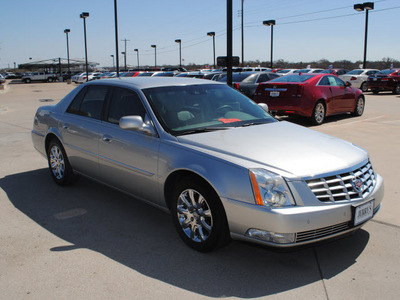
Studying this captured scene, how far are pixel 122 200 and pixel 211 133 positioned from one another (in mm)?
1851

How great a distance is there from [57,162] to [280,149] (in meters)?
3.54

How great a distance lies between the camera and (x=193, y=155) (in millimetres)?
3703

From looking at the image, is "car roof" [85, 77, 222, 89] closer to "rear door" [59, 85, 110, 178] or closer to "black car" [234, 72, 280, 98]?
"rear door" [59, 85, 110, 178]

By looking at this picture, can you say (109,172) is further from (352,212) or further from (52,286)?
(352,212)

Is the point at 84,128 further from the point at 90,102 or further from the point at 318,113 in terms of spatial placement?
the point at 318,113

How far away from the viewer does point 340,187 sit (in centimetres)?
336

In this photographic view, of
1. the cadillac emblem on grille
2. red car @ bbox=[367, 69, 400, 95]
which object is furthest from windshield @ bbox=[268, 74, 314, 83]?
red car @ bbox=[367, 69, 400, 95]

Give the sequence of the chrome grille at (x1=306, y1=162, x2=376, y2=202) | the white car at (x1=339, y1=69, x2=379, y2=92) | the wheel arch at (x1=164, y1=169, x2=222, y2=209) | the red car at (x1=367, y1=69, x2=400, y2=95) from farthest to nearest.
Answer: the white car at (x1=339, y1=69, x2=379, y2=92), the red car at (x1=367, y1=69, x2=400, y2=95), the wheel arch at (x1=164, y1=169, x2=222, y2=209), the chrome grille at (x1=306, y1=162, x2=376, y2=202)

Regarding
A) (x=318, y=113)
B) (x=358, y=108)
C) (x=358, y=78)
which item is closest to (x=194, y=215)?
(x=318, y=113)

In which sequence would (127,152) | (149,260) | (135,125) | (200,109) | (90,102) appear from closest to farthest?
(149,260) → (135,125) → (127,152) → (200,109) → (90,102)

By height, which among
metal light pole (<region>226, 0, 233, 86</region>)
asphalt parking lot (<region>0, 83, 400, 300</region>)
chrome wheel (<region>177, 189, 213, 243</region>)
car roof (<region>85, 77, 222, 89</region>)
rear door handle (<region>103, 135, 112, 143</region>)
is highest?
metal light pole (<region>226, 0, 233, 86</region>)

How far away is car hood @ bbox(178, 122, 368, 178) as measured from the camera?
133 inches

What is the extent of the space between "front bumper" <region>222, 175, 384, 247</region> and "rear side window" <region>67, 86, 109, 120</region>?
8.15 feet

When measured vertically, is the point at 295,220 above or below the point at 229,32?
below
